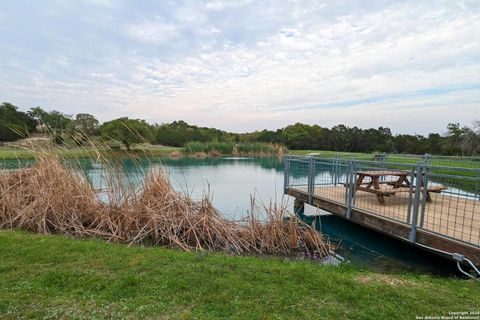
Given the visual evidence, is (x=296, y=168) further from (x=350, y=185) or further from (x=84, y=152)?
(x=84, y=152)

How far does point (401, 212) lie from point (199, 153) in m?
19.2

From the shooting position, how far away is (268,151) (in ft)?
83.5

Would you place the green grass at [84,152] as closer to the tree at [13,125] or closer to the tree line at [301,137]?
the tree line at [301,137]

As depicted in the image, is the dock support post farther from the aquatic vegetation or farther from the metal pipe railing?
the aquatic vegetation

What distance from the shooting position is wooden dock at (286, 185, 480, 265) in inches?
124

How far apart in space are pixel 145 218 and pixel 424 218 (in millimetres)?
4162

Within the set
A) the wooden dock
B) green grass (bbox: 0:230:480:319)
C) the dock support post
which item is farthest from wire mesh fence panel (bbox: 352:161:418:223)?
green grass (bbox: 0:230:480:319)

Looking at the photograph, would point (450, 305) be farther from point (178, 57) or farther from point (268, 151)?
point (268, 151)

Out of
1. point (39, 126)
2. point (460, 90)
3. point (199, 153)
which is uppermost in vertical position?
point (460, 90)

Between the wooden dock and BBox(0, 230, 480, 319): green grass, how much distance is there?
34.7 inches

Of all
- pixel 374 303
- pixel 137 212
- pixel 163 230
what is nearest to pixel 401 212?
pixel 374 303

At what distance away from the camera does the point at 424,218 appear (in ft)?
13.0

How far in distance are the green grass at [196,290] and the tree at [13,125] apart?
3188 millimetres

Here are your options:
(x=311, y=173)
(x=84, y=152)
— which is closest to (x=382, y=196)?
(x=311, y=173)
